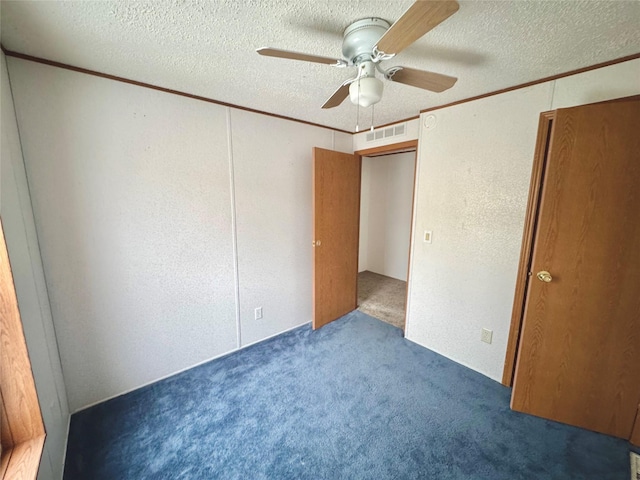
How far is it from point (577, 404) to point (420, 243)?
1462 millimetres

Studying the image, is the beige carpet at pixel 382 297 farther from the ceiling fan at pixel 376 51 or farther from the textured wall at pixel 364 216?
the ceiling fan at pixel 376 51

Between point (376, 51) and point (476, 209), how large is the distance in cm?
150

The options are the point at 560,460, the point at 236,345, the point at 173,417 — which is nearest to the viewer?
the point at 560,460

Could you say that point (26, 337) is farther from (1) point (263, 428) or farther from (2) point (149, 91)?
(2) point (149, 91)

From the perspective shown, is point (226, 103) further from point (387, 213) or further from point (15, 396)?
point (387, 213)

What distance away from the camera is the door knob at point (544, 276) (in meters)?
1.58

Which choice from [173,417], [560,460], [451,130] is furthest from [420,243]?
[173,417]

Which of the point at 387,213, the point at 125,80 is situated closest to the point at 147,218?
the point at 125,80

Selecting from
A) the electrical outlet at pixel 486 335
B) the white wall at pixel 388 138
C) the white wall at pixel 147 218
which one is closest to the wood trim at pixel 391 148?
the white wall at pixel 388 138

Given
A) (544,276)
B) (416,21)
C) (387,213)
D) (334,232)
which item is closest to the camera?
(416,21)

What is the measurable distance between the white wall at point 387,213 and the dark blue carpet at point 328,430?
8.16ft

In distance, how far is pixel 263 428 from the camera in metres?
1.61

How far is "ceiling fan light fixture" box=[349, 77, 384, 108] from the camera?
1.20 metres

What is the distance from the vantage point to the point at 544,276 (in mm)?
1586
